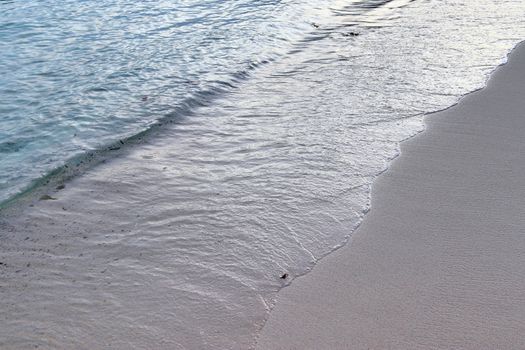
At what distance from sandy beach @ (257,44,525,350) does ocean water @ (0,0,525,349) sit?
7.2 inches

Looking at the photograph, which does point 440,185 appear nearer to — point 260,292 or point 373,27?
point 260,292

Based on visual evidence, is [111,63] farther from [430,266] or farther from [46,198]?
[430,266]

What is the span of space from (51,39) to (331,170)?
560 centimetres

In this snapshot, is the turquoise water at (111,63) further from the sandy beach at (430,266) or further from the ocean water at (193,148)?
the sandy beach at (430,266)

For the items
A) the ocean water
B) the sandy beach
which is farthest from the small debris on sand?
the sandy beach

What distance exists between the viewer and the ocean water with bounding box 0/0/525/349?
3.55m

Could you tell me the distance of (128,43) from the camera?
8.73 m

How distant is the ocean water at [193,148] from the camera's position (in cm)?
355

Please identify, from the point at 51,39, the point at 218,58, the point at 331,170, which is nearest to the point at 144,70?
the point at 218,58

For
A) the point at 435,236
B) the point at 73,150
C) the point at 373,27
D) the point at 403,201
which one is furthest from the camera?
the point at 373,27

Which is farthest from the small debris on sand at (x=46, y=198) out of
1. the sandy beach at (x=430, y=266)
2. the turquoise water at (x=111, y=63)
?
the sandy beach at (x=430, y=266)

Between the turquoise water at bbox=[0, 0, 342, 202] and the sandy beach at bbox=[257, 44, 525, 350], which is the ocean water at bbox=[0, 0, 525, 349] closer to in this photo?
the turquoise water at bbox=[0, 0, 342, 202]

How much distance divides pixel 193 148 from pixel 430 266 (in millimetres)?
2625

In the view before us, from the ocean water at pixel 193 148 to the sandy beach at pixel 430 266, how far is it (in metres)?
0.18
